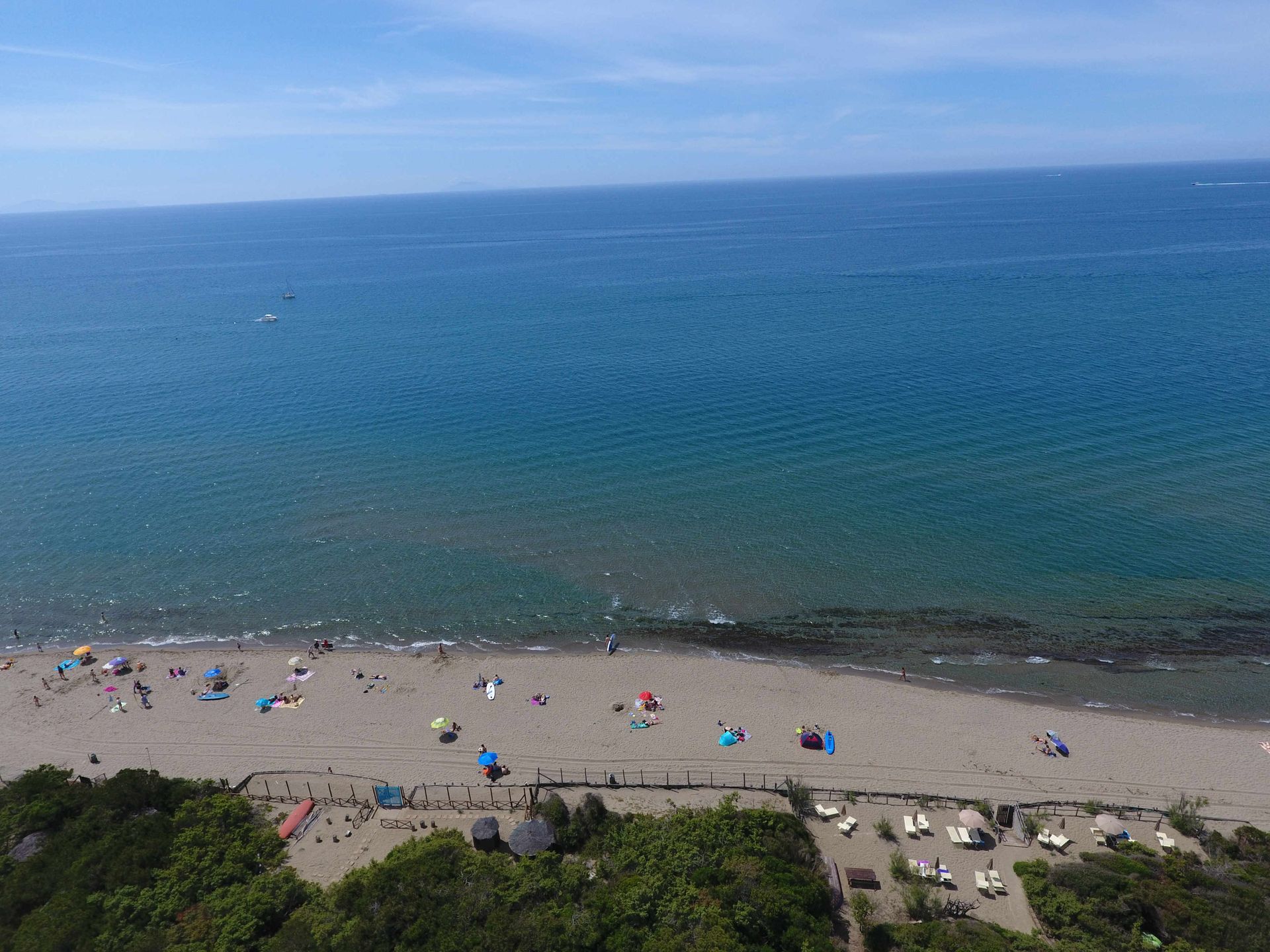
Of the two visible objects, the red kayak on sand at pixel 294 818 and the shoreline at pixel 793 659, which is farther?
the shoreline at pixel 793 659

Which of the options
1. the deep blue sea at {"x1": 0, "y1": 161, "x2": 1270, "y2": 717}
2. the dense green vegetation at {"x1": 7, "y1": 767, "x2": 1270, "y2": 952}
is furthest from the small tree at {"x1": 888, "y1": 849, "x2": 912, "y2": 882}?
the deep blue sea at {"x1": 0, "y1": 161, "x2": 1270, "y2": 717}

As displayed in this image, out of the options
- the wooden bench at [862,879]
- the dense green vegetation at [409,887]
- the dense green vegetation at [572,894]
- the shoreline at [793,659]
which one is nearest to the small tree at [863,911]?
the dense green vegetation at [572,894]

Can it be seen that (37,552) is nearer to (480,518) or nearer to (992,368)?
(480,518)

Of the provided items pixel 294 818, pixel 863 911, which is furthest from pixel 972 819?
pixel 294 818

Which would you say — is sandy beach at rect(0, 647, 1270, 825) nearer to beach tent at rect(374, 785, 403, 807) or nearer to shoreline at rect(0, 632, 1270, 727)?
shoreline at rect(0, 632, 1270, 727)

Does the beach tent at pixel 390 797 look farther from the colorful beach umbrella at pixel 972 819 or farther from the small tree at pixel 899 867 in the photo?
the colorful beach umbrella at pixel 972 819
